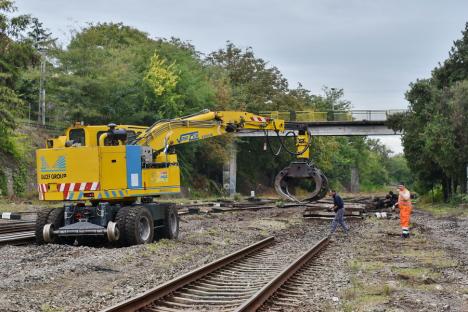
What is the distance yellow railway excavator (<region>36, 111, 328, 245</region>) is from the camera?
15.7m

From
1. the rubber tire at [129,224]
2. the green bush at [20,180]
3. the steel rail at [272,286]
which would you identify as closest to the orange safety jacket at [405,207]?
the steel rail at [272,286]

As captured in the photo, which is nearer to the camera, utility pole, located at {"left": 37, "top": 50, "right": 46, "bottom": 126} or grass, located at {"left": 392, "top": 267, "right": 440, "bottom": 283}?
Answer: grass, located at {"left": 392, "top": 267, "right": 440, "bottom": 283}

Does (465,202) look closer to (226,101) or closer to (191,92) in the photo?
(191,92)

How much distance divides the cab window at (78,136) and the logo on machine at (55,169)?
2.62 ft

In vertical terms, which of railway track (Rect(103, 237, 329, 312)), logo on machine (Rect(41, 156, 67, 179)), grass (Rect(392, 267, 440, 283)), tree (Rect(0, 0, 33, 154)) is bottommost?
grass (Rect(392, 267, 440, 283))

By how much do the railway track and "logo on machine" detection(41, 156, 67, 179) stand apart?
16.1ft

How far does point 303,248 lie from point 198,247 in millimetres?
2808

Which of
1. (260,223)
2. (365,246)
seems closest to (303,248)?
(365,246)

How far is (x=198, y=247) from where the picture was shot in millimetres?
16422

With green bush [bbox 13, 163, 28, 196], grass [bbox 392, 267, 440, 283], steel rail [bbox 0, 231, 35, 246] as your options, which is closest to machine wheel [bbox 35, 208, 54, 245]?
steel rail [bbox 0, 231, 35, 246]

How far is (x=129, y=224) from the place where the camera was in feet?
51.1

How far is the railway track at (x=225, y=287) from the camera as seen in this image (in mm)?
8959

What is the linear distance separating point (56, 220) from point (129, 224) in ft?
6.91

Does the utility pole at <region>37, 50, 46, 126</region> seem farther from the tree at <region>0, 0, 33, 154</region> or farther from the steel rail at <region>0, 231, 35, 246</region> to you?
the steel rail at <region>0, 231, 35, 246</region>
